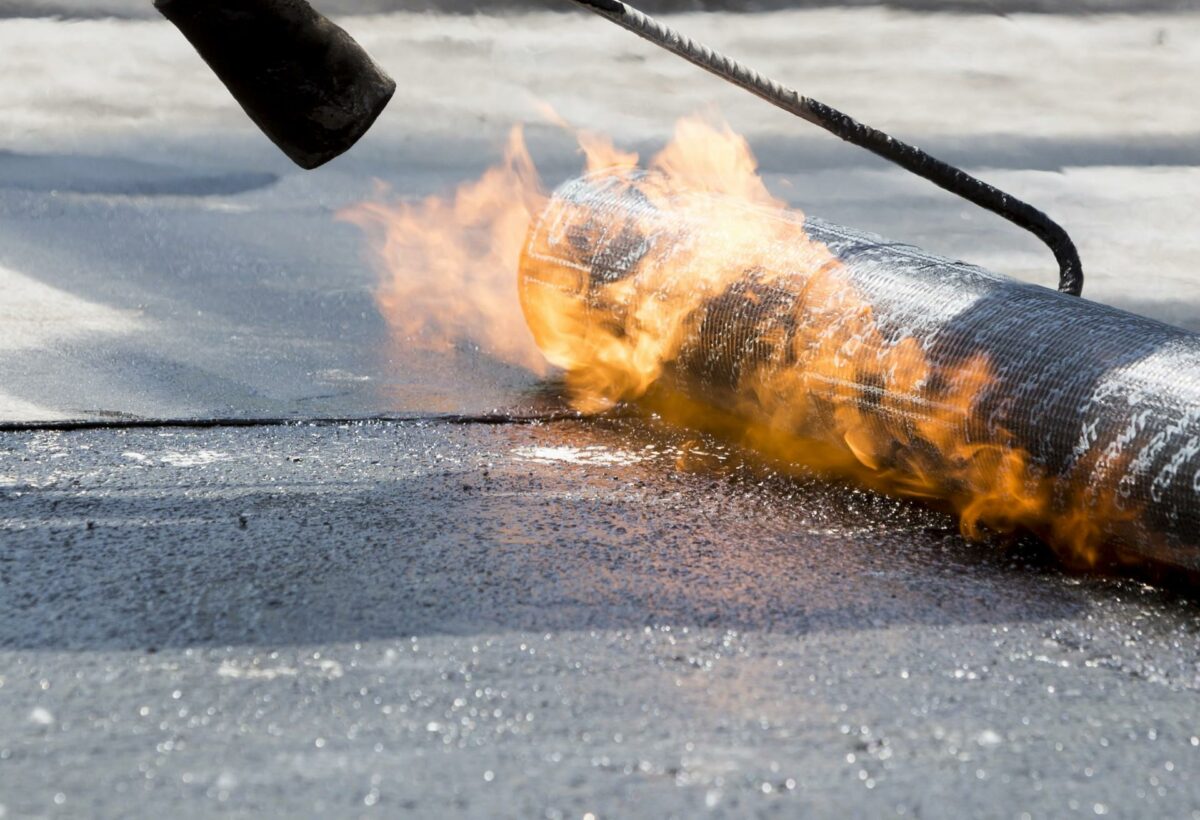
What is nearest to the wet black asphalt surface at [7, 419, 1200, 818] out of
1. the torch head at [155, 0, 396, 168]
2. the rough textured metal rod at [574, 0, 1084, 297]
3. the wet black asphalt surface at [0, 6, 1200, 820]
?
the wet black asphalt surface at [0, 6, 1200, 820]

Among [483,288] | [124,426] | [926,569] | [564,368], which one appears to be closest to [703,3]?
[483,288]

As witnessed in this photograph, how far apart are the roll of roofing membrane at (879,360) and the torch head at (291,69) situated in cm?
109

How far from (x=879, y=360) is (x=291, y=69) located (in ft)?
5.85

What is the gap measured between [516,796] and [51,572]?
4.68 feet

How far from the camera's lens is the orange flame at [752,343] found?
3.50 m

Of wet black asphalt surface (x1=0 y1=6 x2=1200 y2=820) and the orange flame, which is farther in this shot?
the orange flame

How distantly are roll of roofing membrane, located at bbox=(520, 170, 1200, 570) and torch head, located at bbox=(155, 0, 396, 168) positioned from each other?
1.09 m

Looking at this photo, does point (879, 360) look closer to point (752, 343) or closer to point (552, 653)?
point (752, 343)

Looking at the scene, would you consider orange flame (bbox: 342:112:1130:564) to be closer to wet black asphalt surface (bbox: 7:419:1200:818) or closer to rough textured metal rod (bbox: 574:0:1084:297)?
wet black asphalt surface (bbox: 7:419:1200:818)

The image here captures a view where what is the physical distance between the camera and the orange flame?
3.50m

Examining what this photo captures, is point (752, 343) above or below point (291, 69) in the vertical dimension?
below

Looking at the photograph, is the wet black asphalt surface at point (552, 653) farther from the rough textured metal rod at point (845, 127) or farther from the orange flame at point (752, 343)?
the rough textured metal rod at point (845, 127)

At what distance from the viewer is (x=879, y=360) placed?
372 cm

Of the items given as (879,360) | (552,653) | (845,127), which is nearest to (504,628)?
(552,653)
